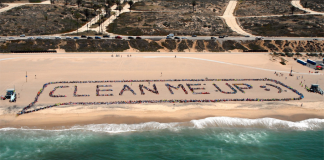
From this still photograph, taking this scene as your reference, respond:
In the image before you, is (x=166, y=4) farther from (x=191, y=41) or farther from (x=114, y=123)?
(x=114, y=123)

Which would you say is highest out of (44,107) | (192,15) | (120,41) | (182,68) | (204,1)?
(204,1)

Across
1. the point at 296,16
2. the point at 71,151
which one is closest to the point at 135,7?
the point at 296,16

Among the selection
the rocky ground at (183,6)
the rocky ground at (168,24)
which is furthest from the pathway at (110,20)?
the rocky ground at (183,6)

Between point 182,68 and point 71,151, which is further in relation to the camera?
point 182,68

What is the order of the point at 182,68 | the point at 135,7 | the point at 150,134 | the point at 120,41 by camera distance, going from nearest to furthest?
the point at 150,134
the point at 182,68
the point at 120,41
the point at 135,7

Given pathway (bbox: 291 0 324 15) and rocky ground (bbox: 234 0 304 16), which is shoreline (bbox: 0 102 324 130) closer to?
rocky ground (bbox: 234 0 304 16)

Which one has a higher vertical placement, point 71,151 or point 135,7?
point 135,7
